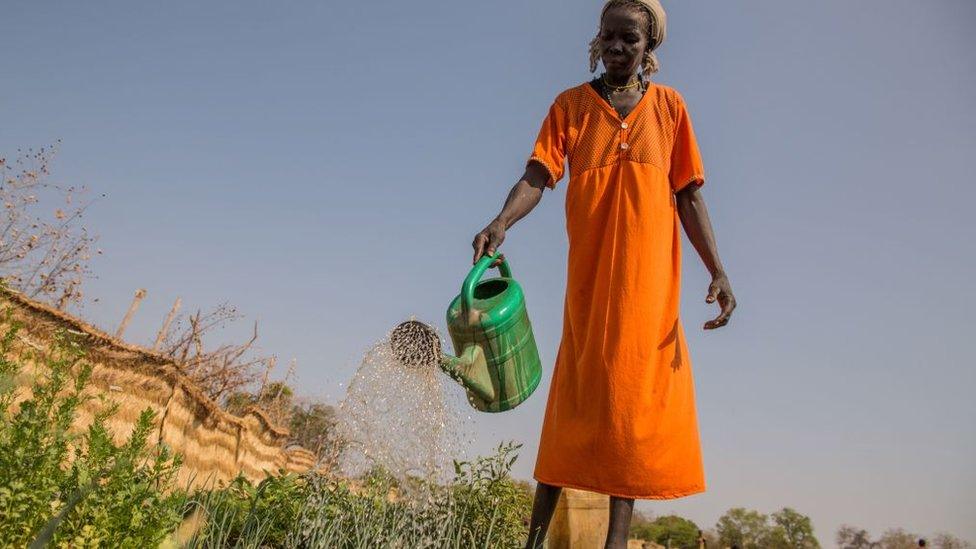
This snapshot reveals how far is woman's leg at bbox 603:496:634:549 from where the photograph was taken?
78.7 inches

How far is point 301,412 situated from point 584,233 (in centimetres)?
1870

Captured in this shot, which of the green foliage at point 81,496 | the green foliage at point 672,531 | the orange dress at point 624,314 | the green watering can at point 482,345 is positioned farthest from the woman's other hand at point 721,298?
the green foliage at point 672,531

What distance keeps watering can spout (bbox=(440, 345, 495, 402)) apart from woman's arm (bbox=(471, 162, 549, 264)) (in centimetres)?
36

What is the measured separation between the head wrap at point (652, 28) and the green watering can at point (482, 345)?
3.55ft

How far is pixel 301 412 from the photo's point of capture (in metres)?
19.5

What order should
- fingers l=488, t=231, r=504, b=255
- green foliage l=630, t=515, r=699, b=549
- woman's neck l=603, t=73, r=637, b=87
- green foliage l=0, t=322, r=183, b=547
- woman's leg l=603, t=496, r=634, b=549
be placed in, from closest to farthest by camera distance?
green foliage l=0, t=322, r=183, b=547 < woman's leg l=603, t=496, r=634, b=549 < fingers l=488, t=231, r=504, b=255 < woman's neck l=603, t=73, r=637, b=87 < green foliage l=630, t=515, r=699, b=549

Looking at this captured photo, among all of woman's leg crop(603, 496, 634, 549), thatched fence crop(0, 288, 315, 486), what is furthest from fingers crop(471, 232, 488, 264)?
thatched fence crop(0, 288, 315, 486)

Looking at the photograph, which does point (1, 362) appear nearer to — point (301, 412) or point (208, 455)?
point (208, 455)

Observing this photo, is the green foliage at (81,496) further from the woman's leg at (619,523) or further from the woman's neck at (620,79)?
the woman's neck at (620,79)

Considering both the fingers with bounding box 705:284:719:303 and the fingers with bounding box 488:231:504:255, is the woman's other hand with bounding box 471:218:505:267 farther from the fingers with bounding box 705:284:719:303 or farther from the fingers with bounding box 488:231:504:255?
the fingers with bounding box 705:284:719:303

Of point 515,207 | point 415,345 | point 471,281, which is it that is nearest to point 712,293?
point 515,207

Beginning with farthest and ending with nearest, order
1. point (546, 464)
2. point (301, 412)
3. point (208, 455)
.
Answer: point (301, 412) < point (208, 455) < point (546, 464)

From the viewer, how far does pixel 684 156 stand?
8.46 ft

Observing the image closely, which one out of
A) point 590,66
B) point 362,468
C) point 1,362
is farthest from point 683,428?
point 1,362
